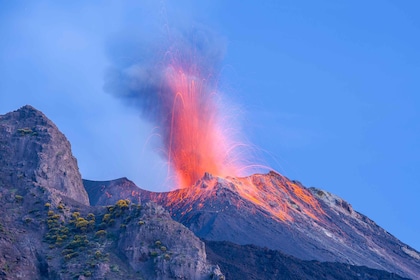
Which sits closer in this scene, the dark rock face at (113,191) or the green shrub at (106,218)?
the green shrub at (106,218)

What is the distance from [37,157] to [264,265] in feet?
110

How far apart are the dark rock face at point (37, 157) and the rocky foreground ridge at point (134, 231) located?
112 mm

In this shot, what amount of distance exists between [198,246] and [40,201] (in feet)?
54.9

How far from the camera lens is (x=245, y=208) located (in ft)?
433

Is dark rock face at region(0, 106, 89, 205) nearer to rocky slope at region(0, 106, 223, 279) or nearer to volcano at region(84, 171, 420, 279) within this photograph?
rocky slope at region(0, 106, 223, 279)

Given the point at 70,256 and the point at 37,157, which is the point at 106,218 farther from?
the point at 37,157

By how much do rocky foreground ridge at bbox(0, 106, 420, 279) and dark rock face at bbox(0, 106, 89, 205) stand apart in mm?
112

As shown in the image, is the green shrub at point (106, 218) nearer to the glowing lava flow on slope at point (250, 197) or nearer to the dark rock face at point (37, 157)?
the dark rock face at point (37, 157)

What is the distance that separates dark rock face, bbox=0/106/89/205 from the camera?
261 feet

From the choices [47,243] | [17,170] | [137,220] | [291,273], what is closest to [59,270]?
[47,243]

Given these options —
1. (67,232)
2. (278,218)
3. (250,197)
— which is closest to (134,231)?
(67,232)

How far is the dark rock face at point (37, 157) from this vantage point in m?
79.4

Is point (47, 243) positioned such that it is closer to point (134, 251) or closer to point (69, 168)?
point (134, 251)

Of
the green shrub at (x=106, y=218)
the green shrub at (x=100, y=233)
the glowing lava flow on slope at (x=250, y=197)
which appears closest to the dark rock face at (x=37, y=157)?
the green shrub at (x=106, y=218)
